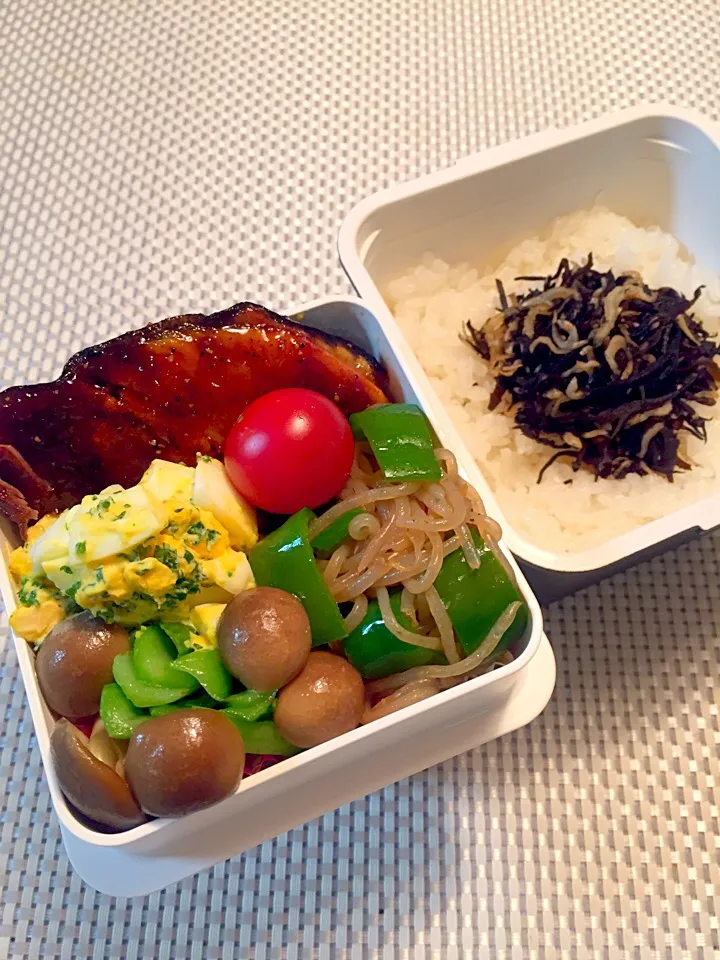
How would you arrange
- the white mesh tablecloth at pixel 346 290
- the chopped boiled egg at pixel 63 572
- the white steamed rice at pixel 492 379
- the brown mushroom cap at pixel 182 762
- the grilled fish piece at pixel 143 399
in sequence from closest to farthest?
the brown mushroom cap at pixel 182 762, the chopped boiled egg at pixel 63 572, the grilled fish piece at pixel 143 399, the white mesh tablecloth at pixel 346 290, the white steamed rice at pixel 492 379

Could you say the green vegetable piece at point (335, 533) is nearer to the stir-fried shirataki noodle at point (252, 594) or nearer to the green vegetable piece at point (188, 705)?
the stir-fried shirataki noodle at point (252, 594)

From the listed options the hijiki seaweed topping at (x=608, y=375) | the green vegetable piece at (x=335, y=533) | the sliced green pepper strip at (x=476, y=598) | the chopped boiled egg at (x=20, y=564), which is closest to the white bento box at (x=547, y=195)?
the hijiki seaweed topping at (x=608, y=375)

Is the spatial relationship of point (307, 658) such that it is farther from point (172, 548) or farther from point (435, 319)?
point (435, 319)

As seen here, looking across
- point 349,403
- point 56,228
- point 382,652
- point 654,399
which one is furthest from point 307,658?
point 56,228

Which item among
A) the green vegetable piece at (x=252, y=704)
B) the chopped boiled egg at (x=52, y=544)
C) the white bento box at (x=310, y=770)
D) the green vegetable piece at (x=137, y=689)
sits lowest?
the white bento box at (x=310, y=770)

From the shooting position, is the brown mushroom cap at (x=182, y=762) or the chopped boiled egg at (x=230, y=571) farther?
the chopped boiled egg at (x=230, y=571)

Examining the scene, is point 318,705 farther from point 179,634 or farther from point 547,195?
point 547,195

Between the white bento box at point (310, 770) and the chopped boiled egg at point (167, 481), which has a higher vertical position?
the chopped boiled egg at point (167, 481)
